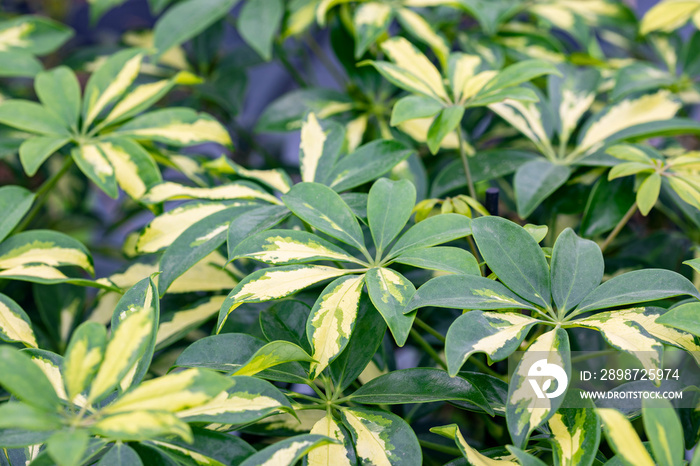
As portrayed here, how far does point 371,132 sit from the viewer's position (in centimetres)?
94

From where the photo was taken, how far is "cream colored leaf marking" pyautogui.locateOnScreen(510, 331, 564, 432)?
1.39 feet

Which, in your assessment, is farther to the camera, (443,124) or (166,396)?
(443,124)

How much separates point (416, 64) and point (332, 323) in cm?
39

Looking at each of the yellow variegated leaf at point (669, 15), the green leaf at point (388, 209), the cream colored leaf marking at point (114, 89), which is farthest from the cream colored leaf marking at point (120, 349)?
the yellow variegated leaf at point (669, 15)

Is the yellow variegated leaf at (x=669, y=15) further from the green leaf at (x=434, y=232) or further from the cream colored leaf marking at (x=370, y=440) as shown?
the cream colored leaf marking at (x=370, y=440)

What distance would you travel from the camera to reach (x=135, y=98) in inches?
30.5

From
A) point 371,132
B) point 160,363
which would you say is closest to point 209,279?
point 160,363

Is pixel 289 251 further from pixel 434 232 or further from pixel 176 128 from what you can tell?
pixel 176 128

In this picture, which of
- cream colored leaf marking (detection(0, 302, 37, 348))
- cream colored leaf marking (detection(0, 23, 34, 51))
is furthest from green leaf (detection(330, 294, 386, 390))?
cream colored leaf marking (detection(0, 23, 34, 51))

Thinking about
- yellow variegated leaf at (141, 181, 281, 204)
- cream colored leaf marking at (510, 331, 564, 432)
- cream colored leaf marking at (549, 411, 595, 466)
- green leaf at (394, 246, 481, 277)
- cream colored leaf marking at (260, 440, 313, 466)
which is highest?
green leaf at (394, 246, 481, 277)

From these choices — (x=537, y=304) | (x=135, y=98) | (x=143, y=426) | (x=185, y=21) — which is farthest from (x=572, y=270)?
(x=185, y=21)

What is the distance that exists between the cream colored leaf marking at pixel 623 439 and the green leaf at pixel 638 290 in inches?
4.2

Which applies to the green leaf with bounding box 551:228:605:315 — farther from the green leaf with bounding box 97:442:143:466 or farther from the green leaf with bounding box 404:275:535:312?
the green leaf with bounding box 97:442:143:466

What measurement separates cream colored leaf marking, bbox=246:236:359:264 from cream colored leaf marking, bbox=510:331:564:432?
0.17 meters
